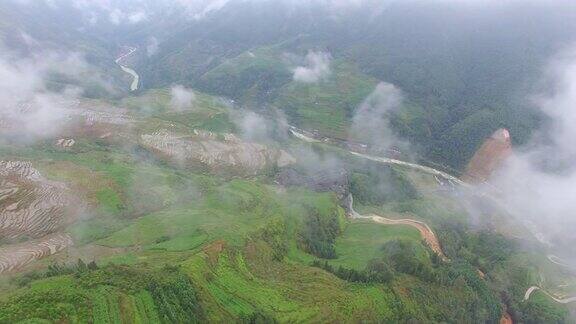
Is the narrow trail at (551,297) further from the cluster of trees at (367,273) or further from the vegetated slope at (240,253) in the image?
the cluster of trees at (367,273)

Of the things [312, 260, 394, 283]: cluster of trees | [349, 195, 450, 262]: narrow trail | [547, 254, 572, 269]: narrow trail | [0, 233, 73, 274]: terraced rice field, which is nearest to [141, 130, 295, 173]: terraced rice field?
[349, 195, 450, 262]: narrow trail

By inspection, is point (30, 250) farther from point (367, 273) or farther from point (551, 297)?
point (551, 297)

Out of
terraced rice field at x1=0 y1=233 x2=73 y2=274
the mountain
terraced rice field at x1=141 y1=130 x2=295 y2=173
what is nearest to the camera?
the mountain

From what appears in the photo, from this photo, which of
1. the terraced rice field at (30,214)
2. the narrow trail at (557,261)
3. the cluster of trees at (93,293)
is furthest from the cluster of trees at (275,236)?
the narrow trail at (557,261)

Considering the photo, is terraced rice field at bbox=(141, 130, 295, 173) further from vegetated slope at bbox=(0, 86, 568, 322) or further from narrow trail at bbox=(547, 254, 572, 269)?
narrow trail at bbox=(547, 254, 572, 269)

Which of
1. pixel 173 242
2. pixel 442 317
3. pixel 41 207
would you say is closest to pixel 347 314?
pixel 442 317

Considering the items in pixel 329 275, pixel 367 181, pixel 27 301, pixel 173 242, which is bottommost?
pixel 27 301

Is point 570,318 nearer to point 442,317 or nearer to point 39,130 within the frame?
point 442,317

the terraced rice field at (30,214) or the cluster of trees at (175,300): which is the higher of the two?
the cluster of trees at (175,300)
